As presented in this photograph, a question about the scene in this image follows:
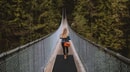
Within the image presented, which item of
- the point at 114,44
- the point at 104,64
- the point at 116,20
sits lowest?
the point at 114,44

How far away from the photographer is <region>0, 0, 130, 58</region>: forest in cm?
Result: 5662

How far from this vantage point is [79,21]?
217 ft

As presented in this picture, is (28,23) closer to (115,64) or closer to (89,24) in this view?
(89,24)

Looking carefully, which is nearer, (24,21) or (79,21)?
(24,21)

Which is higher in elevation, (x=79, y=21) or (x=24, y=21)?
(x=24, y=21)

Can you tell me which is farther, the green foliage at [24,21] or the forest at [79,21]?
the forest at [79,21]

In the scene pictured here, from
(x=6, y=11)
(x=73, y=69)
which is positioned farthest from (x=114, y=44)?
(x=73, y=69)

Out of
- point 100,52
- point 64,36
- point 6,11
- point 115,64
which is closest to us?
Answer: point 115,64

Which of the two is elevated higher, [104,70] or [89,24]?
[104,70]

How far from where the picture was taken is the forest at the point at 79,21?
186ft

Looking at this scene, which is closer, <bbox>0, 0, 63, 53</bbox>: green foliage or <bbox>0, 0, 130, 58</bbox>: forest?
<bbox>0, 0, 63, 53</bbox>: green foliage

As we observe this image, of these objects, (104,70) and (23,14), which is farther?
(23,14)

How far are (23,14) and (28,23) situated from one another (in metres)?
2.08

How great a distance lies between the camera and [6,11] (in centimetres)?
5709
